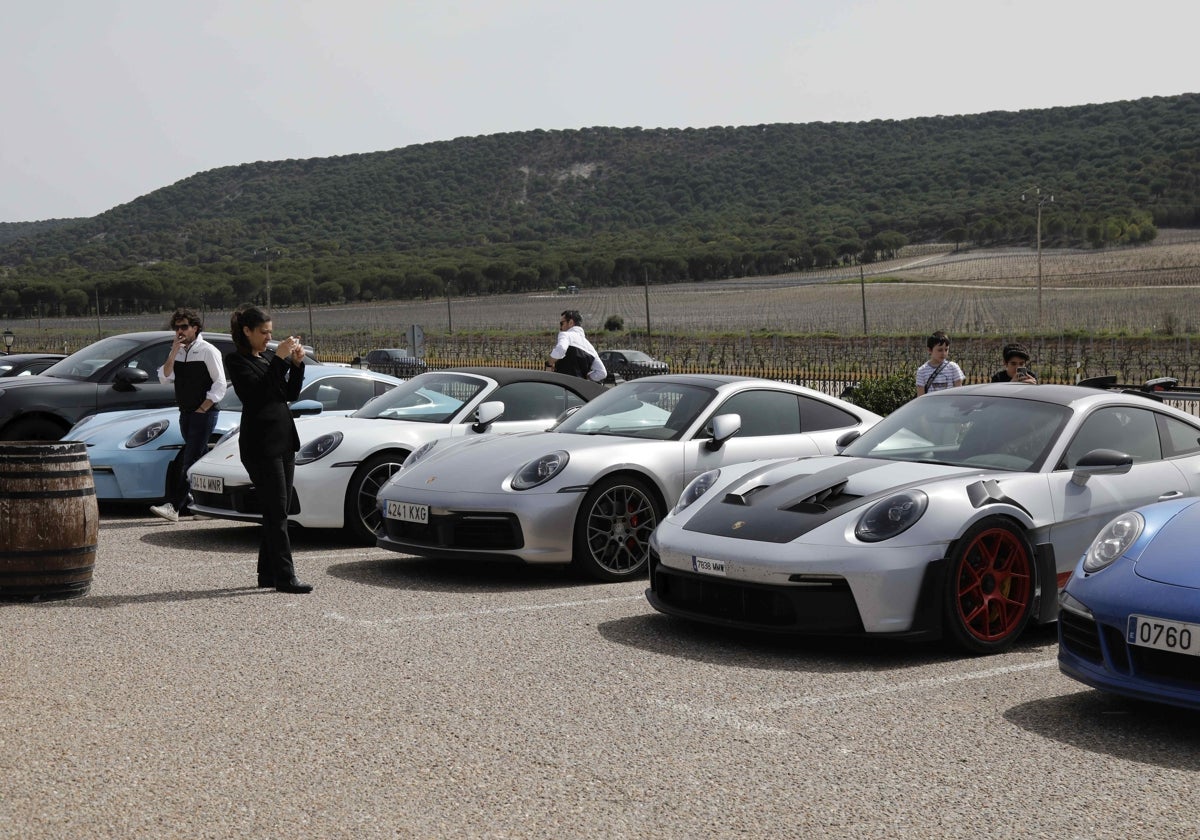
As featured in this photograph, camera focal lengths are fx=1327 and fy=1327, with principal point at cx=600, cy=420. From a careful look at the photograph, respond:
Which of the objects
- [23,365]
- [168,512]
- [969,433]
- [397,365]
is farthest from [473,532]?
[397,365]

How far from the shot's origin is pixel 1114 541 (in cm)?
541

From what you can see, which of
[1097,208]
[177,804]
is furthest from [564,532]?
[1097,208]

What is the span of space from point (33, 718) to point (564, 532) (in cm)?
372

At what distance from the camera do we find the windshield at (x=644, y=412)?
8945 millimetres

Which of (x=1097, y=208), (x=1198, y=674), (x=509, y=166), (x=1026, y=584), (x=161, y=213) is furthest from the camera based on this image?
(x=509, y=166)

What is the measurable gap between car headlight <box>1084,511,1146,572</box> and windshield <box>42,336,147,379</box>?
34.9ft

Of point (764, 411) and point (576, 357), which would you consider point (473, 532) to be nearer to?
point (764, 411)

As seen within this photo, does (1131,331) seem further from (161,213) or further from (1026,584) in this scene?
(161,213)

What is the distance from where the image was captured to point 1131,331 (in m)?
54.0

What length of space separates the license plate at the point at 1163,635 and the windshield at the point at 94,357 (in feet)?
36.3

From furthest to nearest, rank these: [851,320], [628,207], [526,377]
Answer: [628,207] < [851,320] < [526,377]

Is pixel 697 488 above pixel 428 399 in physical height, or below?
below

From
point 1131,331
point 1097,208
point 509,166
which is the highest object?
point 509,166

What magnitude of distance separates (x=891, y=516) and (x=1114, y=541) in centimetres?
114
